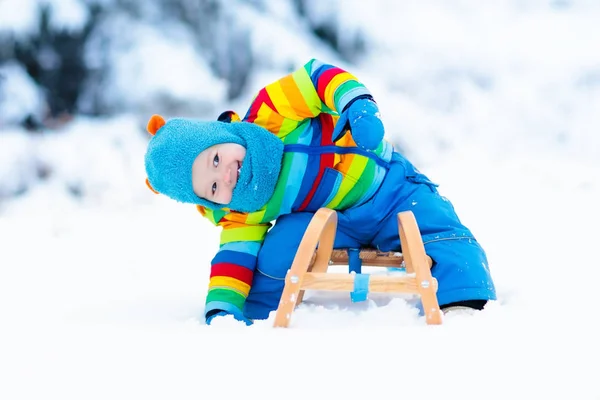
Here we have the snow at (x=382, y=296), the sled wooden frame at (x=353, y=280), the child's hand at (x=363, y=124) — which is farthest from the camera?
the child's hand at (x=363, y=124)

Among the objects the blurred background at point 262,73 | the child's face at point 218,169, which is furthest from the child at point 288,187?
the blurred background at point 262,73

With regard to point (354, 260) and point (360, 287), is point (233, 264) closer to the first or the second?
point (354, 260)

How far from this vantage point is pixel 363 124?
1.06 meters

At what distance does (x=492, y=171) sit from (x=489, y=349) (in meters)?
1.62

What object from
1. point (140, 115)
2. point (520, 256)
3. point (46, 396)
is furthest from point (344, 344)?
point (140, 115)

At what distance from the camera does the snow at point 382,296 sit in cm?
74

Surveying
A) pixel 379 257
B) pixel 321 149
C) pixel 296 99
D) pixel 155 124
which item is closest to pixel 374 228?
pixel 379 257

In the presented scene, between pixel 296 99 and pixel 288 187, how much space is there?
0.56ft

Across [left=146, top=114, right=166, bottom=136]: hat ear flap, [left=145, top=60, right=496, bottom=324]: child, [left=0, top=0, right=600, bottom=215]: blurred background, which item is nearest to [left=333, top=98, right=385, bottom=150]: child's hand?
[left=145, top=60, right=496, bottom=324]: child

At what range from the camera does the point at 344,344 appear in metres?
→ 0.82

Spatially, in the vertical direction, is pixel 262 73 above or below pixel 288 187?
above

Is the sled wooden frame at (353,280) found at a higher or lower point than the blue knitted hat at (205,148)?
lower

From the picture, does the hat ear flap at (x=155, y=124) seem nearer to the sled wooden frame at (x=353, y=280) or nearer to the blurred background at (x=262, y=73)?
the sled wooden frame at (x=353, y=280)

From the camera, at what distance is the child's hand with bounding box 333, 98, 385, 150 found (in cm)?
106
